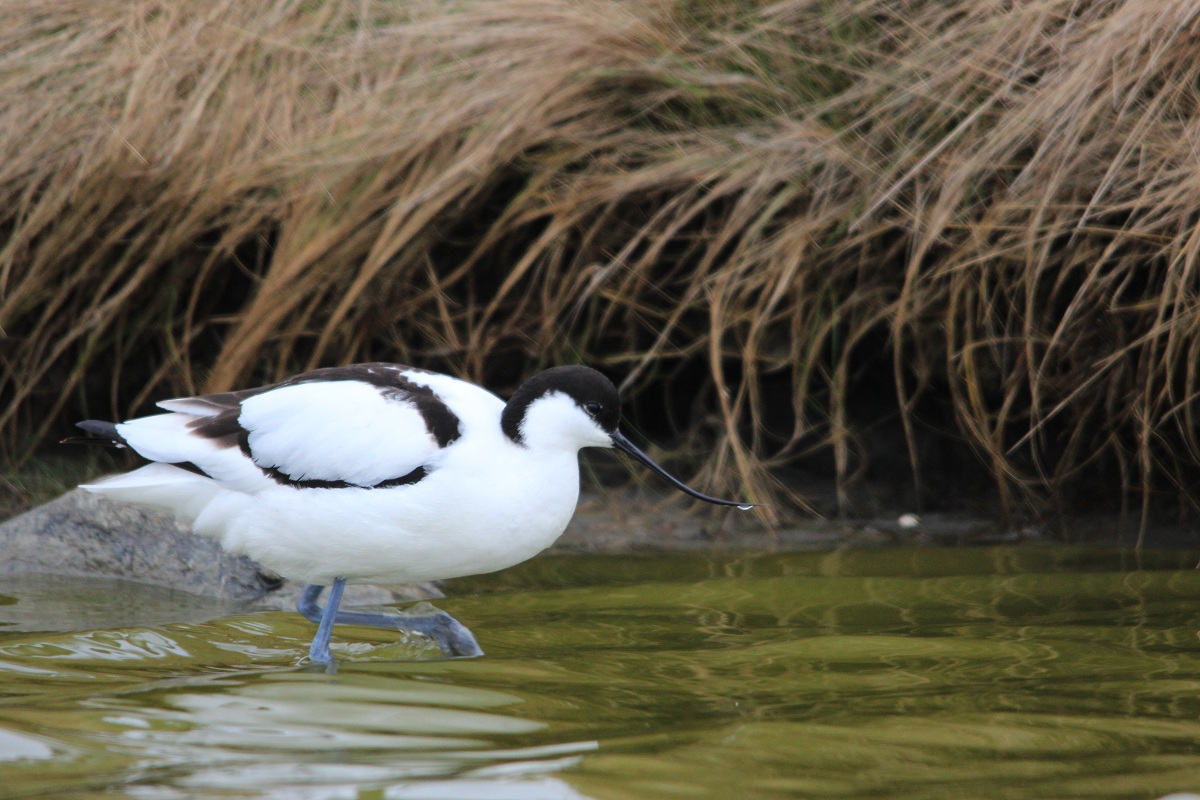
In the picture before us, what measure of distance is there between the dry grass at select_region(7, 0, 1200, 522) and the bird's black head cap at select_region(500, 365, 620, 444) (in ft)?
4.05

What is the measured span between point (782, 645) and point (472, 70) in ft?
9.73

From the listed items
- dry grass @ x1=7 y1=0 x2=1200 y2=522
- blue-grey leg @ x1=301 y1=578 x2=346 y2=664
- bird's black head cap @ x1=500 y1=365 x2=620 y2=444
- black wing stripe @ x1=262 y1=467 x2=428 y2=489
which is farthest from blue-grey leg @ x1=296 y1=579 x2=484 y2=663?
dry grass @ x1=7 y1=0 x2=1200 y2=522

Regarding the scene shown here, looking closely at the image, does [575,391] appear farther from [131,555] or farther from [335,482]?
[131,555]

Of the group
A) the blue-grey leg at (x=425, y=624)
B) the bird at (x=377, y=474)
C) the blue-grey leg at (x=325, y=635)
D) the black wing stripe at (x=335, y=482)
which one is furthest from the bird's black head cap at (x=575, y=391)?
the blue-grey leg at (x=325, y=635)

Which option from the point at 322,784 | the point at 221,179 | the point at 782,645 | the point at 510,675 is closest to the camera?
the point at 322,784

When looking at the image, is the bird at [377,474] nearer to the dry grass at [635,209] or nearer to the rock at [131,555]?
the rock at [131,555]

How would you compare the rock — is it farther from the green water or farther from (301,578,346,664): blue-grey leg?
(301,578,346,664): blue-grey leg

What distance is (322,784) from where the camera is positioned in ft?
8.52

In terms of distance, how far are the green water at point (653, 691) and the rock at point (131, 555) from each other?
0.42 feet

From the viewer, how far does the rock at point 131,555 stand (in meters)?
4.56

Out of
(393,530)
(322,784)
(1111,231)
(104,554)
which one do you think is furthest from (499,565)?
(1111,231)

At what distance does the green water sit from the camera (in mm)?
2646

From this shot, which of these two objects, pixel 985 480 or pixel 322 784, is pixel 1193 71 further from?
pixel 322 784

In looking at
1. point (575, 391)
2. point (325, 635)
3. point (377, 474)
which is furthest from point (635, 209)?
point (325, 635)
